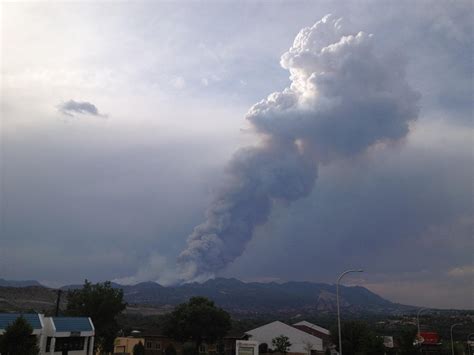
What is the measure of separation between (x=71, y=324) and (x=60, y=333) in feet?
8.88

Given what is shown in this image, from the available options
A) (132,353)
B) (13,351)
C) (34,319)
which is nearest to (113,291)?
(132,353)

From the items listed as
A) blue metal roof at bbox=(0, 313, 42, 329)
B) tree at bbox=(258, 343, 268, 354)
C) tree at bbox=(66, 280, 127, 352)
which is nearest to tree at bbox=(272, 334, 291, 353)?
tree at bbox=(258, 343, 268, 354)

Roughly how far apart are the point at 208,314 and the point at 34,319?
116ft

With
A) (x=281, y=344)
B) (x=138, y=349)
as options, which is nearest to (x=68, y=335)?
(x=138, y=349)

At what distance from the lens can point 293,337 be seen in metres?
104

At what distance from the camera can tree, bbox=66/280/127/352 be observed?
73.7 meters

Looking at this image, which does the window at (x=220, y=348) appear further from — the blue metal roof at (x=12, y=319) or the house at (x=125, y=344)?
the blue metal roof at (x=12, y=319)

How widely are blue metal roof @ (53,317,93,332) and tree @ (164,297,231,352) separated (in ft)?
84.0

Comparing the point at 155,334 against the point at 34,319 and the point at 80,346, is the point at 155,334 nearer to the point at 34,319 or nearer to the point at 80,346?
the point at 80,346

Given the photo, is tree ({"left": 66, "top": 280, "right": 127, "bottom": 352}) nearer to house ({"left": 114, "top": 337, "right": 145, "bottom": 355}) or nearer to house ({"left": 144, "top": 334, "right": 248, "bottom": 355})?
house ({"left": 114, "top": 337, "right": 145, "bottom": 355})

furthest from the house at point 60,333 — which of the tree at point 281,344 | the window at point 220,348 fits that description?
the tree at point 281,344

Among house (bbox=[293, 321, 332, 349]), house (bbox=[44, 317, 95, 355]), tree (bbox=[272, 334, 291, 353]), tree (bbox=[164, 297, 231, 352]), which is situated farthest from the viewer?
house (bbox=[293, 321, 332, 349])

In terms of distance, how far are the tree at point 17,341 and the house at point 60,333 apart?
6.25 metres

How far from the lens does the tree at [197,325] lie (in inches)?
3157
